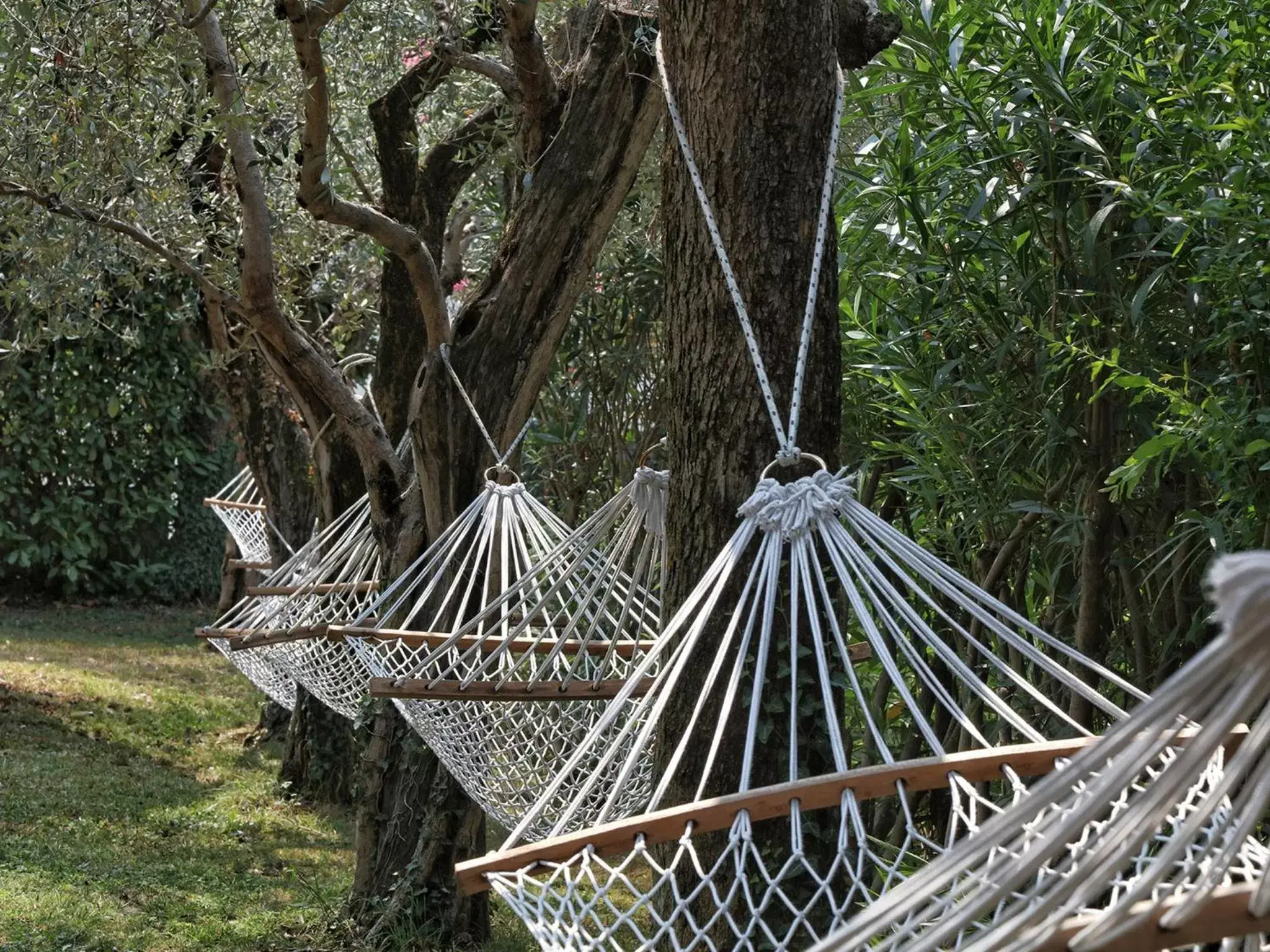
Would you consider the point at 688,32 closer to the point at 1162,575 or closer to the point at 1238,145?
the point at 1238,145

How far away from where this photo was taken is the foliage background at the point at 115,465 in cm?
764

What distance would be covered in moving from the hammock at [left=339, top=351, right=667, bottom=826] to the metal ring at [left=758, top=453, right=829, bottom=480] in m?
0.57

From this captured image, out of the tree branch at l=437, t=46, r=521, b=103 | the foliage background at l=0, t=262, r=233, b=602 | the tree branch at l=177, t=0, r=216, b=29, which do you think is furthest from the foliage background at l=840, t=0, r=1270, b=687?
the foliage background at l=0, t=262, r=233, b=602

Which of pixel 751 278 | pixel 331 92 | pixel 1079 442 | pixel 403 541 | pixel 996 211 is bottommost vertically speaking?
pixel 403 541

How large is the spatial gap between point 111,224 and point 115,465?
533 centimetres

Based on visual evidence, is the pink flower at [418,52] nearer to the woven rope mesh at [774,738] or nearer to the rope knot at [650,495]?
the rope knot at [650,495]

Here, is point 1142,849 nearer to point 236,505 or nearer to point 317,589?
point 317,589

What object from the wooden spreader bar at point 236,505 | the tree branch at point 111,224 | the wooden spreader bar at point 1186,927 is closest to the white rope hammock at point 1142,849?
the wooden spreader bar at point 1186,927

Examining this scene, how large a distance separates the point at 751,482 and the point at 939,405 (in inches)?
25.6

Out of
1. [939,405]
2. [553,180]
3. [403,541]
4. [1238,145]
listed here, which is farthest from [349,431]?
[1238,145]

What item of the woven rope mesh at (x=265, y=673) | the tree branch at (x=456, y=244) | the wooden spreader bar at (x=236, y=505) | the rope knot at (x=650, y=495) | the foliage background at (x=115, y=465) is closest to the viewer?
the rope knot at (x=650, y=495)

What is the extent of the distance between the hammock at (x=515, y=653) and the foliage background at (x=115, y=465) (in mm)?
4869

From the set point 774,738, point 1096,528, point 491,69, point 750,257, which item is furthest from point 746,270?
point 491,69

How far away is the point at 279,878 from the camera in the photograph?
4207 millimetres
